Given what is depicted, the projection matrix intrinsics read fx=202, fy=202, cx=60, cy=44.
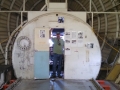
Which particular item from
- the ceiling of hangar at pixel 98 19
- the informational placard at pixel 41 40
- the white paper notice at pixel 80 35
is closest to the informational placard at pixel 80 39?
the white paper notice at pixel 80 35

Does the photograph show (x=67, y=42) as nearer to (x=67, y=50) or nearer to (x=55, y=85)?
(x=67, y=50)

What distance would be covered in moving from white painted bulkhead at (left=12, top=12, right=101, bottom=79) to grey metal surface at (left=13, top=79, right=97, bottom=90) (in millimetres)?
436

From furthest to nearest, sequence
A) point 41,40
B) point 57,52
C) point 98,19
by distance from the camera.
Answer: point 98,19
point 57,52
point 41,40

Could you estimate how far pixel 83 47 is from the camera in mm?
7379

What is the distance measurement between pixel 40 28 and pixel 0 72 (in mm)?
2138

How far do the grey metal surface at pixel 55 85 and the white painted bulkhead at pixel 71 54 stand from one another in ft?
1.43

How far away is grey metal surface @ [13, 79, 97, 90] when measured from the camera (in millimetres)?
6062

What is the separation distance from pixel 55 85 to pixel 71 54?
4.73 feet

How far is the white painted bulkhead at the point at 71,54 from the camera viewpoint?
287 inches

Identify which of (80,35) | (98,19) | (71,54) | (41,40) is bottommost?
(71,54)

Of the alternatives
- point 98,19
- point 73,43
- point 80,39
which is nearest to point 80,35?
point 80,39

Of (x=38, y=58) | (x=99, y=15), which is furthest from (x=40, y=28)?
(x=99, y=15)

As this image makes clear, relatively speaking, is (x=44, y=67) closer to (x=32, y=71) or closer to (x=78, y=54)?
(x=32, y=71)

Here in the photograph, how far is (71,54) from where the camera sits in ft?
24.1
